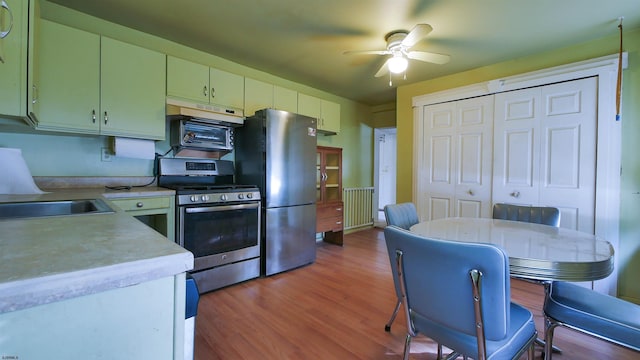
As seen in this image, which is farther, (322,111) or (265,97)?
(322,111)

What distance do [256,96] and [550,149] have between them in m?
3.24

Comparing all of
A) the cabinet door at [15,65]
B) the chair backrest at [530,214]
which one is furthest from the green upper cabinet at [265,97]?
the chair backrest at [530,214]

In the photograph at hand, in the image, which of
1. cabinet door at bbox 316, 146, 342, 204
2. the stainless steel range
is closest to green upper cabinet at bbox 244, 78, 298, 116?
the stainless steel range

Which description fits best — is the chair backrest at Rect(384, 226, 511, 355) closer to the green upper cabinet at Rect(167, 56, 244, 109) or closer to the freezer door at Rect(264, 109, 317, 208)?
the freezer door at Rect(264, 109, 317, 208)

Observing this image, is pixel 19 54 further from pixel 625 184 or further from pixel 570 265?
pixel 625 184

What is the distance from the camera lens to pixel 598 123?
8.35 feet

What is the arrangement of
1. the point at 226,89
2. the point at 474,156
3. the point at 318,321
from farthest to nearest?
1. the point at 474,156
2. the point at 226,89
3. the point at 318,321

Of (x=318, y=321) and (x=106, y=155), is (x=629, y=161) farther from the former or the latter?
(x=106, y=155)

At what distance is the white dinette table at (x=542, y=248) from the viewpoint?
1.11 m

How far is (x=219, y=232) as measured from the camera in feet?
8.52

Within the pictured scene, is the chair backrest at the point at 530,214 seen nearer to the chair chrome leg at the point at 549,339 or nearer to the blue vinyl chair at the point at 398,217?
the blue vinyl chair at the point at 398,217

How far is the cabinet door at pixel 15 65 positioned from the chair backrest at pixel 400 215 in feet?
7.70

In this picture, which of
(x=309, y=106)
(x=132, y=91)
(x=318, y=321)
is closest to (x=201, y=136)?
(x=132, y=91)

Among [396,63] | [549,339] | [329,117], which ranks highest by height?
[396,63]
